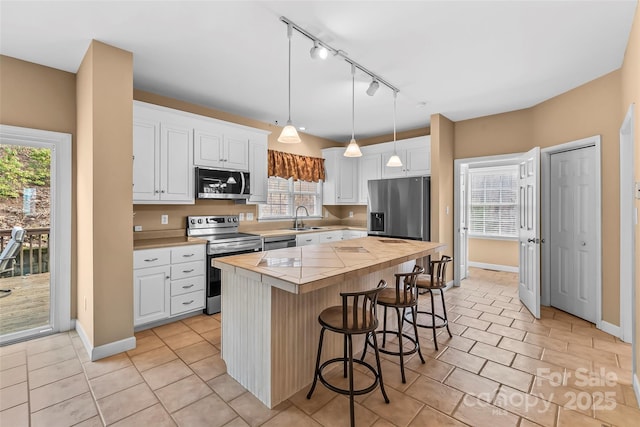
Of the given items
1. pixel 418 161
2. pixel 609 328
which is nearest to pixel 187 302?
pixel 418 161

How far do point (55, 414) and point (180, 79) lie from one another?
304 cm

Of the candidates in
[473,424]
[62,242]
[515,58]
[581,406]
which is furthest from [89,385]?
[515,58]

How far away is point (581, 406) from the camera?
1989 millimetres

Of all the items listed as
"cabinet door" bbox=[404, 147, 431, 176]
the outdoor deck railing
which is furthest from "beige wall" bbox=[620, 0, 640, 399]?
the outdoor deck railing

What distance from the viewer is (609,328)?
311 cm

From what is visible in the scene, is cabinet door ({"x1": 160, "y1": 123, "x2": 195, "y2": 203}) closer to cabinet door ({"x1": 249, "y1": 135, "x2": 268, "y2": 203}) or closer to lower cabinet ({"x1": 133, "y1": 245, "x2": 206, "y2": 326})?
lower cabinet ({"x1": 133, "y1": 245, "x2": 206, "y2": 326})

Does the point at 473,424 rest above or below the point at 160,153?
below

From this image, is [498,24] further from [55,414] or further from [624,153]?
[55,414]

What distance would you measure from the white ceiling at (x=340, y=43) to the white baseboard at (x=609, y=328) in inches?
102

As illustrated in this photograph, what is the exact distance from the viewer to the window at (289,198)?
16.8 feet

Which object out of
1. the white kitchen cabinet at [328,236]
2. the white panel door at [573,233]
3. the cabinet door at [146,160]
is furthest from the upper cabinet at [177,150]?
the white panel door at [573,233]

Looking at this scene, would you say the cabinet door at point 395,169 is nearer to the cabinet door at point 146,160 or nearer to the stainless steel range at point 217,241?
the stainless steel range at point 217,241

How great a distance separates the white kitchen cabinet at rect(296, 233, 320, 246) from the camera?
15.3 ft

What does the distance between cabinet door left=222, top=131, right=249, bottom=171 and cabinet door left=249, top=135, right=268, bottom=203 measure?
8cm
